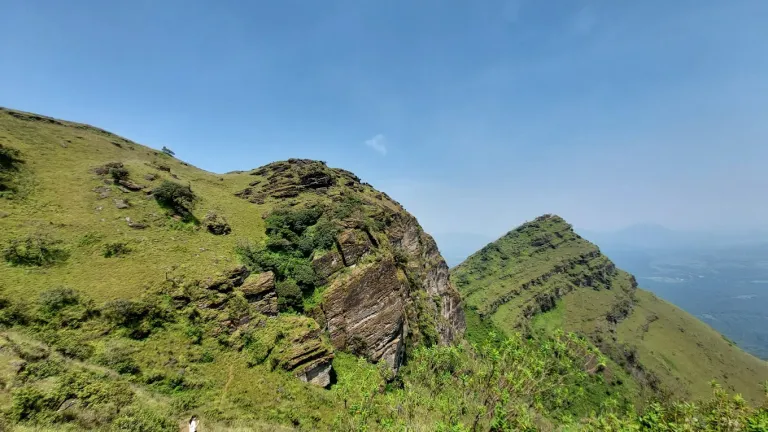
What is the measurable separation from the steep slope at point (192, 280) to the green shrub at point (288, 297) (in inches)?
7.5

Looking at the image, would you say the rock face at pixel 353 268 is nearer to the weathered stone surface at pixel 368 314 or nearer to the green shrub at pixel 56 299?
the weathered stone surface at pixel 368 314

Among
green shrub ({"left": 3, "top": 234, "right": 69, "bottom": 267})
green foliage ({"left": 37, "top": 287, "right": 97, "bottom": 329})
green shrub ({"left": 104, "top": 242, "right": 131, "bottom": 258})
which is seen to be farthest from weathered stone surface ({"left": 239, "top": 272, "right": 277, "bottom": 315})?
green shrub ({"left": 3, "top": 234, "right": 69, "bottom": 267})

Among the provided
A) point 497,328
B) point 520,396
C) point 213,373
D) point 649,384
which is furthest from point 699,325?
point 213,373

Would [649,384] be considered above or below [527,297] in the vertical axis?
below

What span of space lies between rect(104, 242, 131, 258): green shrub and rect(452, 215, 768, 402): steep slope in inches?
3885

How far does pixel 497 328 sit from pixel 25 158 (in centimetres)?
11254

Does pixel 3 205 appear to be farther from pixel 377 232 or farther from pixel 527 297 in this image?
pixel 527 297

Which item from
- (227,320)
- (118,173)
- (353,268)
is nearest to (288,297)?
(227,320)

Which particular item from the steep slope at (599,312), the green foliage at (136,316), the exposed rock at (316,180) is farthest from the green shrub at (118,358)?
the steep slope at (599,312)

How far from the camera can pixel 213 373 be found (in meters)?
28.5

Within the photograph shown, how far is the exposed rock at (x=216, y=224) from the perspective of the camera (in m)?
44.8

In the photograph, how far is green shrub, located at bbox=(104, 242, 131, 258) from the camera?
3322cm

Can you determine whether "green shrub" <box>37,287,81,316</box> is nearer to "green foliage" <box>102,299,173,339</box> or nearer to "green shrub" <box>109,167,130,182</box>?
"green foliage" <box>102,299,173,339</box>

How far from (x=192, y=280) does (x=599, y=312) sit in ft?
461
